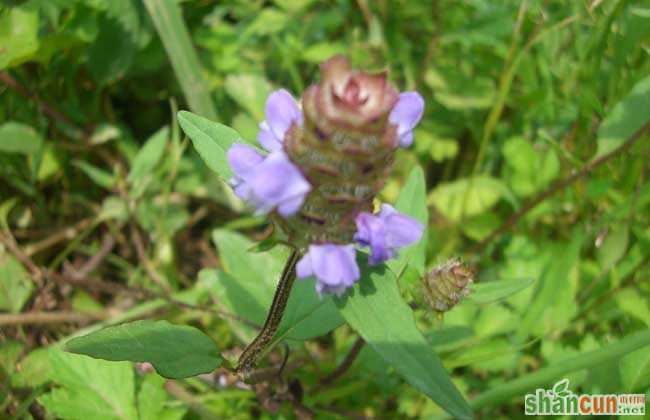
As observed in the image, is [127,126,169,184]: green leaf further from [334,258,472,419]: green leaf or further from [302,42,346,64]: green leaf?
[334,258,472,419]: green leaf

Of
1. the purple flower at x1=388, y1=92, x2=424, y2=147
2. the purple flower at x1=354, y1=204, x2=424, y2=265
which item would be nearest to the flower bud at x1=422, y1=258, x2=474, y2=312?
the purple flower at x1=354, y1=204, x2=424, y2=265

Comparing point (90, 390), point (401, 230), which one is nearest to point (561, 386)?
point (401, 230)

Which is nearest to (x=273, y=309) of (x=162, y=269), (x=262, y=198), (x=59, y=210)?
(x=262, y=198)

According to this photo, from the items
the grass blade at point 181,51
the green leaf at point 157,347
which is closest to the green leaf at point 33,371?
the green leaf at point 157,347

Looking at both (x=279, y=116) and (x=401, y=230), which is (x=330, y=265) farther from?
(x=279, y=116)

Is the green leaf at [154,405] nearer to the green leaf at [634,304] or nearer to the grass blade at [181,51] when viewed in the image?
the grass blade at [181,51]

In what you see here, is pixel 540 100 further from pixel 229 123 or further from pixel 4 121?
pixel 4 121
